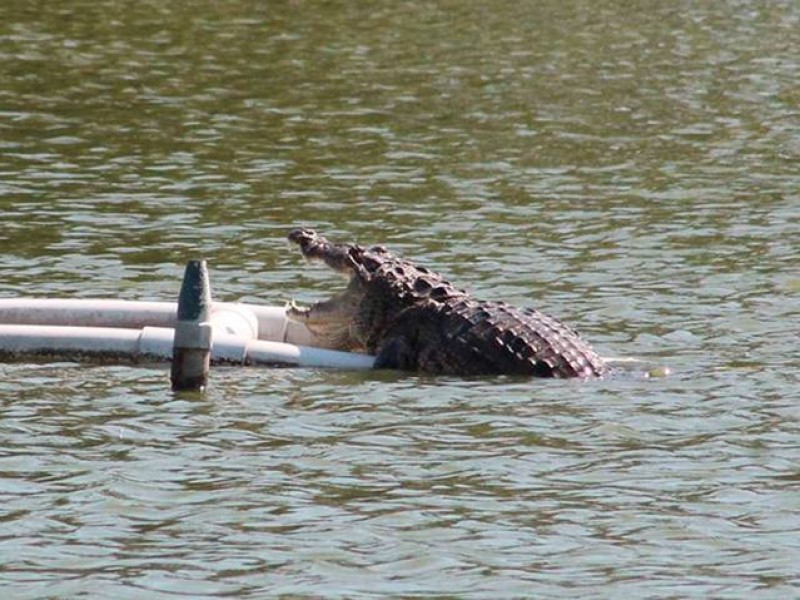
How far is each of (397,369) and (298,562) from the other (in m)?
5.71

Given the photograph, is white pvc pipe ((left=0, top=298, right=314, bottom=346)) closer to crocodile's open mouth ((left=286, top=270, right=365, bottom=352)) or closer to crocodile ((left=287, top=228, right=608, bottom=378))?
crocodile's open mouth ((left=286, top=270, right=365, bottom=352))

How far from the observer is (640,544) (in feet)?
43.7

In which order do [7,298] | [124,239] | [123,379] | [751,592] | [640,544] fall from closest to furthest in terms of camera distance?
[751,592]
[640,544]
[123,379]
[7,298]
[124,239]

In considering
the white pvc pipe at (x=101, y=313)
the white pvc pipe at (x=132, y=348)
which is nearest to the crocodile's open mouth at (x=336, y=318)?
the white pvc pipe at (x=101, y=313)

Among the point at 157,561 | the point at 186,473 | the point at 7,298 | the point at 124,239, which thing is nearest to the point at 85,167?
the point at 124,239

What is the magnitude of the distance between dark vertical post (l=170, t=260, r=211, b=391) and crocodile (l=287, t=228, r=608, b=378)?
6.15 ft

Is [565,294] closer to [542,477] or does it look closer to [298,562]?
[542,477]

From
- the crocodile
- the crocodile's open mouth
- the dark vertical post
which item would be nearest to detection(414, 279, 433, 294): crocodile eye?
the crocodile

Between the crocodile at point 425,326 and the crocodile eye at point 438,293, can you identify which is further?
the crocodile eye at point 438,293

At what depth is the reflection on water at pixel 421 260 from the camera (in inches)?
525

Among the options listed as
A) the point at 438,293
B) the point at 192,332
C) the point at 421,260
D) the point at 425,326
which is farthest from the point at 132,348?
the point at 421,260

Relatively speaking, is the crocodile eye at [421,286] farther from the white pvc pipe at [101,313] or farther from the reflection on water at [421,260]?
the white pvc pipe at [101,313]

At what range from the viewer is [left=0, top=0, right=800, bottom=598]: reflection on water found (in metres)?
13.3

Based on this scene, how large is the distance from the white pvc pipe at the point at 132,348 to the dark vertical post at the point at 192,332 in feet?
3.09
